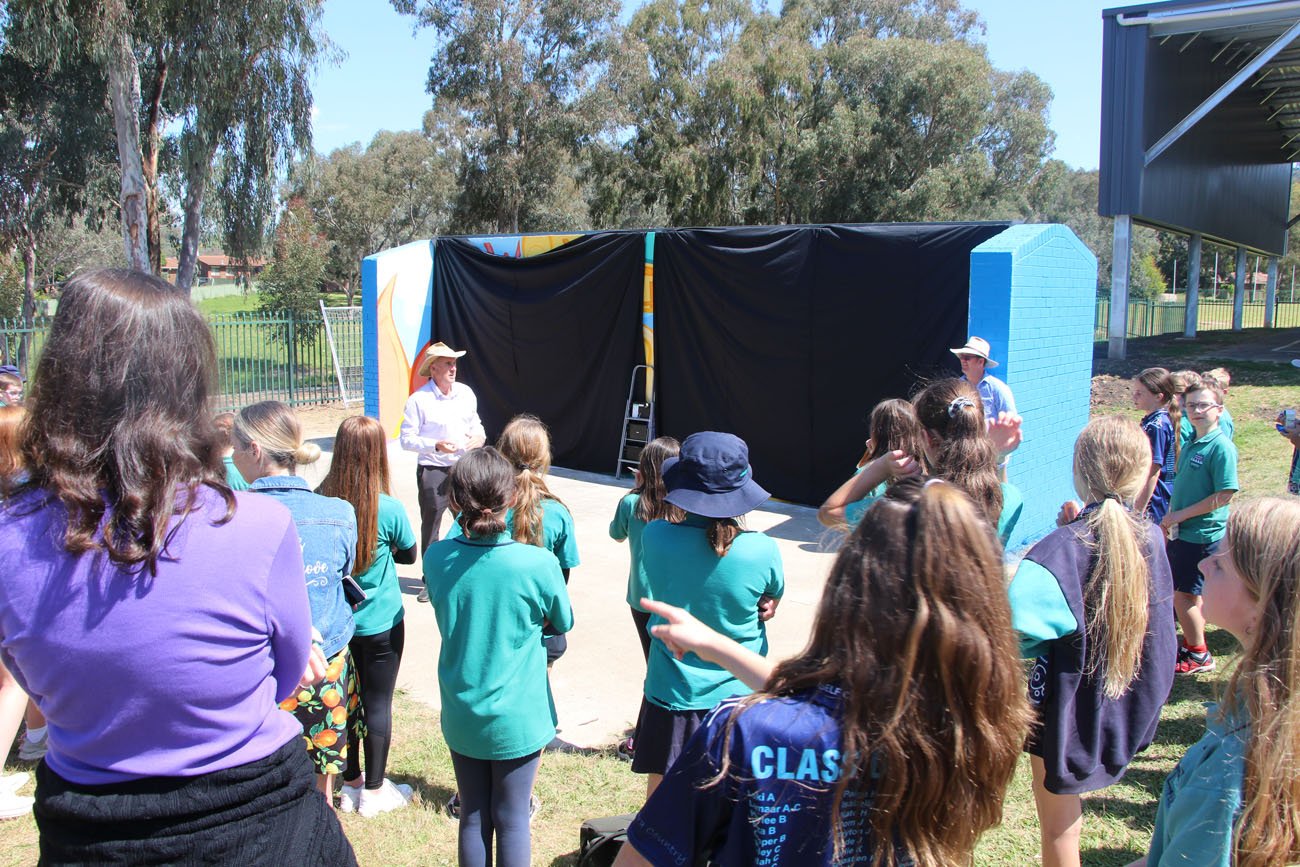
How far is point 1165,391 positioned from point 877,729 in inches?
181

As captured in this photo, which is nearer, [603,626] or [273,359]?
[603,626]

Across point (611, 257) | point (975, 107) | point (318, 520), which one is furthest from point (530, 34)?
point (318, 520)

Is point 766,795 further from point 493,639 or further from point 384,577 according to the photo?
point 384,577

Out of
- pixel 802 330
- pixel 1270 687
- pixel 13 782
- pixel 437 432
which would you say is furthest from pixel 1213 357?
pixel 13 782

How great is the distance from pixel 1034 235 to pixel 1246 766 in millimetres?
6343

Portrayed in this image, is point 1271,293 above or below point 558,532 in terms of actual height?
above

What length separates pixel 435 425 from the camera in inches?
253

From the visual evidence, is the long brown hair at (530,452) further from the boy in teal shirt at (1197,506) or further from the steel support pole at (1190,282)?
the steel support pole at (1190,282)

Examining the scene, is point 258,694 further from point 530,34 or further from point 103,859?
point 530,34

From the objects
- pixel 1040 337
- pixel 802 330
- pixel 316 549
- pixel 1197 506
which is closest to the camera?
pixel 316 549

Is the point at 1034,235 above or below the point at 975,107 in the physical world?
below

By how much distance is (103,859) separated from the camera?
1.43 metres

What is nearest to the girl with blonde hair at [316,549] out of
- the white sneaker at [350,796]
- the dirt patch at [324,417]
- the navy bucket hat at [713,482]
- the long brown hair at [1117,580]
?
the white sneaker at [350,796]

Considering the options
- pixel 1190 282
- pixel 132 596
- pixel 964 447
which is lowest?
pixel 132 596
